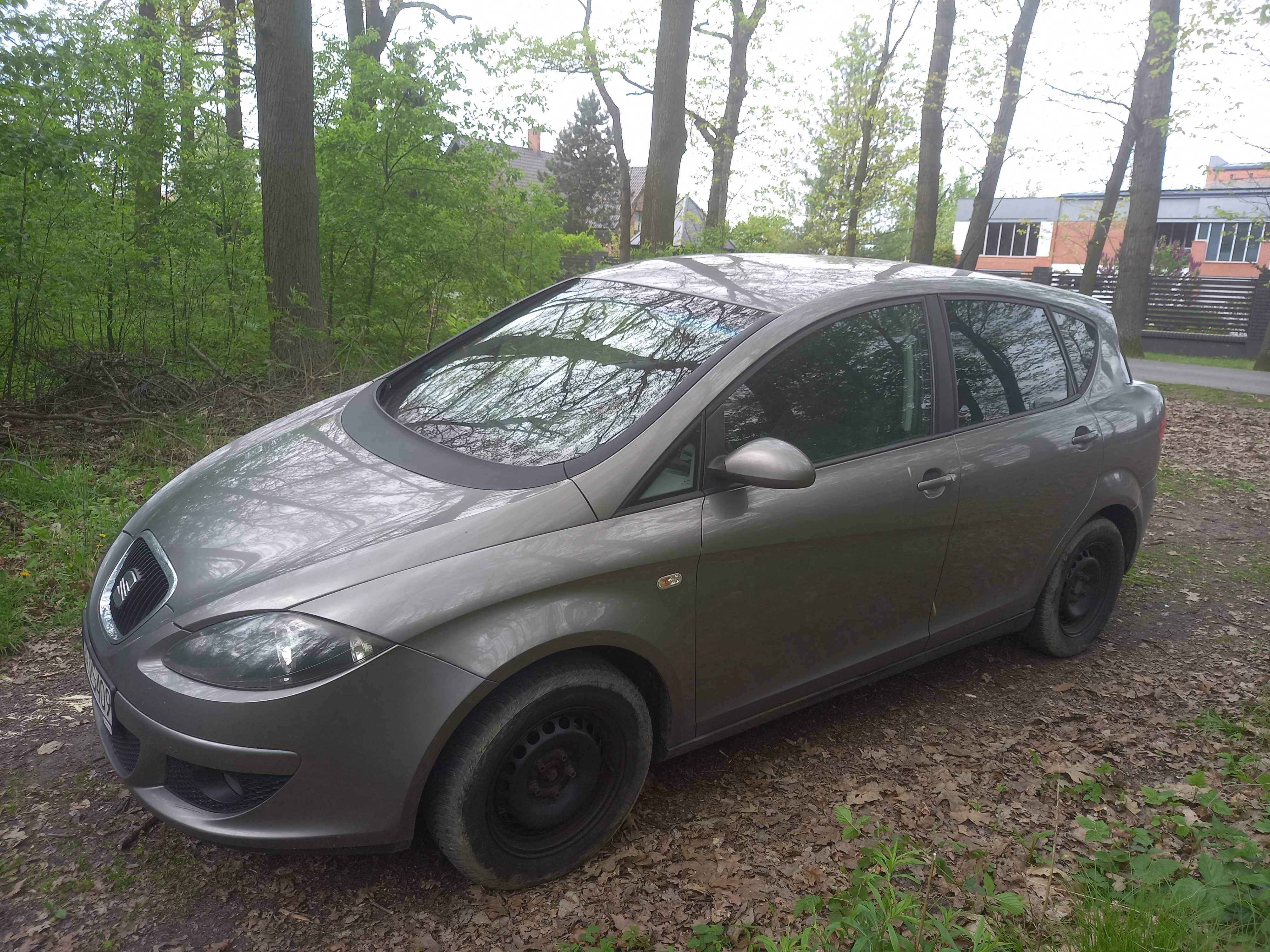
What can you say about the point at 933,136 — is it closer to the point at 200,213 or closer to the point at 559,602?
the point at 200,213

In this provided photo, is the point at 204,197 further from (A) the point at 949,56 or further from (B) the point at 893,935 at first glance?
(A) the point at 949,56

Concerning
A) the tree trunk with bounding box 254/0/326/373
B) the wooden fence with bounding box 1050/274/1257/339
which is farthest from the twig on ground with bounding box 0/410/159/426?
the wooden fence with bounding box 1050/274/1257/339

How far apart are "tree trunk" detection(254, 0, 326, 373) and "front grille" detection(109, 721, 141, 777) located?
5.67m

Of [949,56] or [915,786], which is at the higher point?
[949,56]

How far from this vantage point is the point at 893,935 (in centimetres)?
236

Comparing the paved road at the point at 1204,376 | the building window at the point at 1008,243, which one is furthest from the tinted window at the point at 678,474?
the building window at the point at 1008,243

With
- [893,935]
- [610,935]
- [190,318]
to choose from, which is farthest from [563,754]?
[190,318]

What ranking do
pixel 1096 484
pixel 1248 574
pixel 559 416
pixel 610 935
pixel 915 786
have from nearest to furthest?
pixel 610 935, pixel 559 416, pixel 915 786, pixel 1096 484, pixel 1248 574

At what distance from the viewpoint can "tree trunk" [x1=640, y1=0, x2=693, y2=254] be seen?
11.1m

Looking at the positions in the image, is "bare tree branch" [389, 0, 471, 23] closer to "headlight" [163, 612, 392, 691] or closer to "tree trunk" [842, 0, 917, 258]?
"tree trunk" [842, 0, 917, 258]

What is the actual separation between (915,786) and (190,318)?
6839mm

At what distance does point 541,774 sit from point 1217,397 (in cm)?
1371

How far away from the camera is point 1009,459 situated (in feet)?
12.5

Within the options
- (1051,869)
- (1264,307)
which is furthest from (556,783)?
(1264,307)
